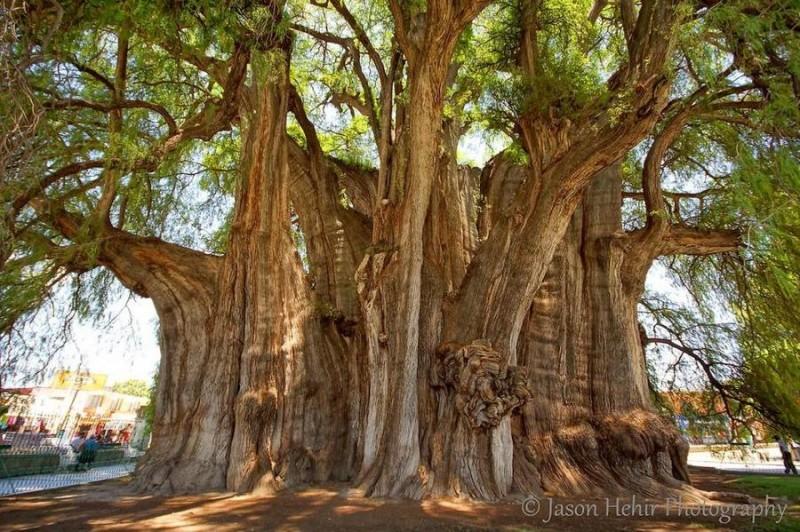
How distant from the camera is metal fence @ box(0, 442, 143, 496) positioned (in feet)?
25.2

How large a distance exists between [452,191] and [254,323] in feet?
11.8

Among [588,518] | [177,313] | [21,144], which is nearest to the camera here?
[21,144]

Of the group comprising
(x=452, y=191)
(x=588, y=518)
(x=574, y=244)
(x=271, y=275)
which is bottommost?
(x=588, y=518)

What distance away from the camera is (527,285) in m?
6.06

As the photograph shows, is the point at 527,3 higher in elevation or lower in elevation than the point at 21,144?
higher

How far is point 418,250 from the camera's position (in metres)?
6.21

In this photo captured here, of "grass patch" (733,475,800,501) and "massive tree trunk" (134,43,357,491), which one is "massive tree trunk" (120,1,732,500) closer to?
"massive tree trunk" (134,43,357,491)

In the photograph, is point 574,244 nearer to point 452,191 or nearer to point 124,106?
point 452,191

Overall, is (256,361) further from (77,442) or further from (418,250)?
(77,442)

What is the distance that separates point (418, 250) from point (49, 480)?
736cm

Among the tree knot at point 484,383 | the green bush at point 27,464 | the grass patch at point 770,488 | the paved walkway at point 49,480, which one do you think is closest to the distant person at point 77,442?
the paved walkway at point 49,480

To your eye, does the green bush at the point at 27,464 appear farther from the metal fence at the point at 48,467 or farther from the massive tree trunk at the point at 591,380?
the massive tree trunk at the point at 591,380

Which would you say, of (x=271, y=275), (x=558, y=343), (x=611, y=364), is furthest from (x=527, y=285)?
(x=271, y=275)

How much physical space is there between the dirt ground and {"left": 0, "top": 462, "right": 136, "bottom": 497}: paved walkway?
2.26m
